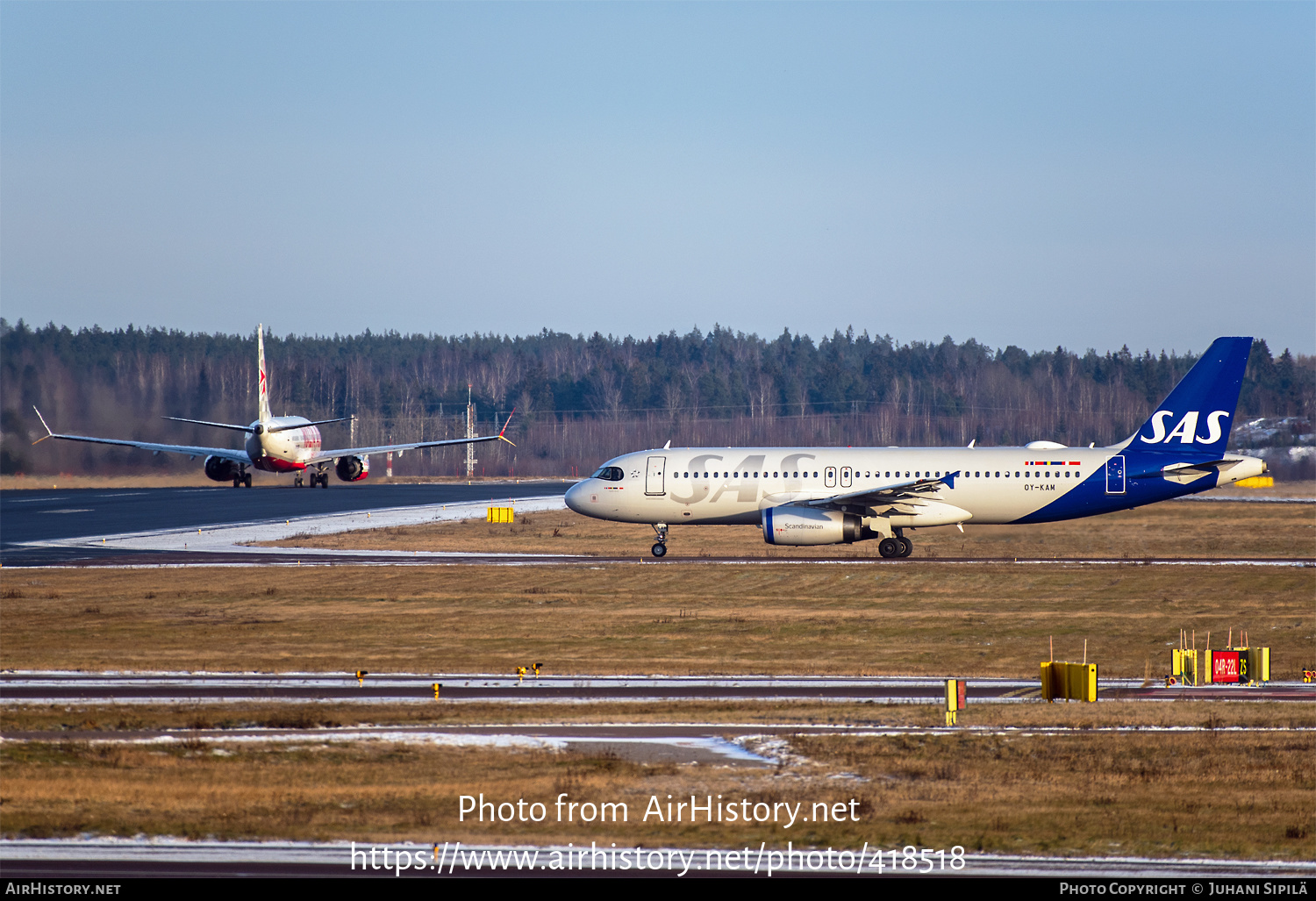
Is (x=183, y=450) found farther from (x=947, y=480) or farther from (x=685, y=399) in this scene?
(x=685, y=399)

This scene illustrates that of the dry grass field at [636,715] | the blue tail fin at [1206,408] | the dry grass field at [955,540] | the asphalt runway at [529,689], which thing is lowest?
the dry grass field at [955,540]

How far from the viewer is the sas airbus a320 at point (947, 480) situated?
46094 millimetres

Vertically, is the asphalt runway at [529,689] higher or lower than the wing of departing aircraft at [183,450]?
lower

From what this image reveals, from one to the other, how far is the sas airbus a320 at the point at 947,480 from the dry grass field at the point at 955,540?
227 cm

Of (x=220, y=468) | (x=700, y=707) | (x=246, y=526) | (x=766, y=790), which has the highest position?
(x=220, y=468)

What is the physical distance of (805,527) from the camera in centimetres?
4547

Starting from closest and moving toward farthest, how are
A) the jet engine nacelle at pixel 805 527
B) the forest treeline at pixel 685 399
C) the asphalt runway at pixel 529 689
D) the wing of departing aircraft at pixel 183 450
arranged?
the asphalt runway at pixel 529 689, the jet engine nacelle at pixel 805 527, the wing of departing aircraft at pixel 183 450, the forest treeline at pixel 685 399

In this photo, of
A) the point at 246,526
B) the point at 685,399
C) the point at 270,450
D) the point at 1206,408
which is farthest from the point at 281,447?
the point at 685,399

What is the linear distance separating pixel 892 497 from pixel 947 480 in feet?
7.53

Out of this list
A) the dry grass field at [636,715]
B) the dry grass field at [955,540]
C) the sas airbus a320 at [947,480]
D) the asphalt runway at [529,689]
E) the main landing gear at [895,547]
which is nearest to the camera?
the dry grass field at [636,715]

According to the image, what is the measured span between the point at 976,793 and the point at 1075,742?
11.2 feet

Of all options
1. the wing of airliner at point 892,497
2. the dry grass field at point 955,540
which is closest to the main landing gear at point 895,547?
the dry grass field at point 955,540

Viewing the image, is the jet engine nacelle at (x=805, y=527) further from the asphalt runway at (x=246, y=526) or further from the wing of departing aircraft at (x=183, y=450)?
the wing of departing aircraft at (x=183, y=450)
